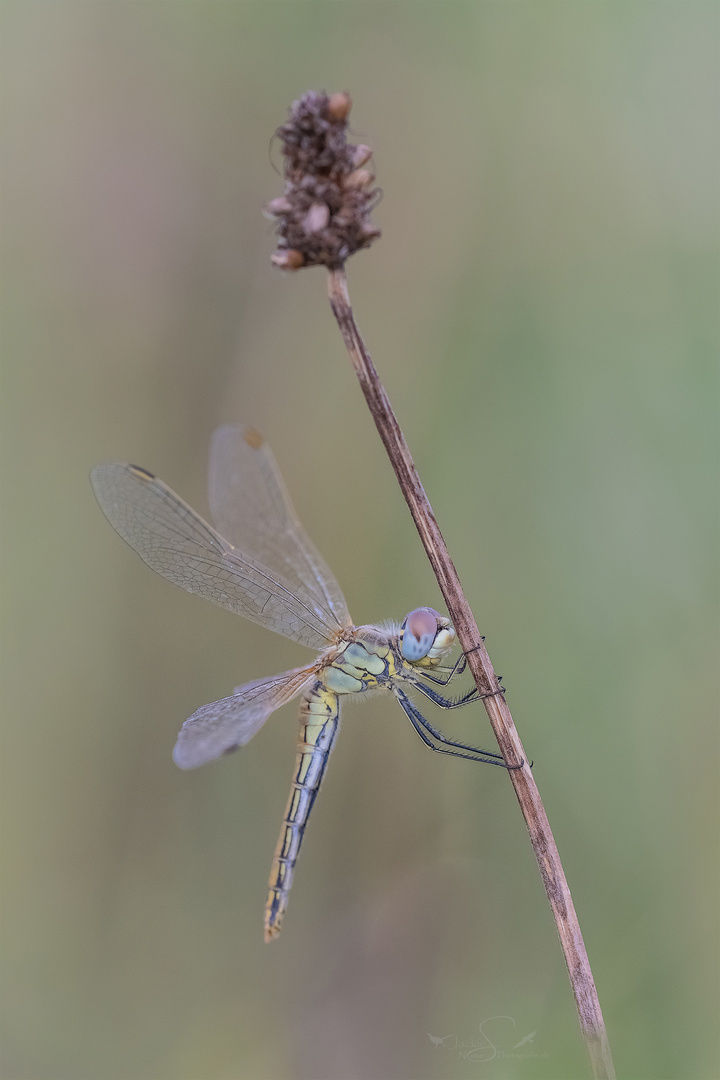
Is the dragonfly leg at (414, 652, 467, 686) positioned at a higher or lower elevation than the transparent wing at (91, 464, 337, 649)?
Answer: lower

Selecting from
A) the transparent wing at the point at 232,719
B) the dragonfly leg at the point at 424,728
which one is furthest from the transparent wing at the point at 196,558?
the dragonfly leg at the point at 424,728

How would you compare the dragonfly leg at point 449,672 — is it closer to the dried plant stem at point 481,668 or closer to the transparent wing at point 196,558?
the transparent wing at point 196,558

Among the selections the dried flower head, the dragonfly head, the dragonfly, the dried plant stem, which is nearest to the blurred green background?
the dragonfly

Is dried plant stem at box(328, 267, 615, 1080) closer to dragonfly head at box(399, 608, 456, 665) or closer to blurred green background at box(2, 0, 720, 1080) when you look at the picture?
dragonfly head at box(399, 608, 456, 665)

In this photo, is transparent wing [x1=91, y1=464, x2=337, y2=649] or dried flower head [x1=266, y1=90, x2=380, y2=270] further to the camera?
transparent wing [x1=91, y1=464, x2=337, y2=649]

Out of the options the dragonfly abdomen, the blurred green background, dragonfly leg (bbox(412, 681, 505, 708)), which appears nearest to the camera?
dragonfly leg (bbox(412, 681, 505, 708))

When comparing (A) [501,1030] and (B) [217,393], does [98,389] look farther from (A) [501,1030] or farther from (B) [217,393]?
(A) [501,1030]

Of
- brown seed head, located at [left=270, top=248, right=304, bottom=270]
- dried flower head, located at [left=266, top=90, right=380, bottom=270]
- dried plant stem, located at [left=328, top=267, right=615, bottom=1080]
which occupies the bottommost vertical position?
dried plant stem, located at [left=328, top=267, right=615, bottom=1080]
